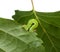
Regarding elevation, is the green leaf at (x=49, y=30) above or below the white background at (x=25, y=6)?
below

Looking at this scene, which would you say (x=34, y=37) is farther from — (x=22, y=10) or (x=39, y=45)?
(x=22, y=10)

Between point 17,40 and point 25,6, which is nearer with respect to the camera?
point 17,40

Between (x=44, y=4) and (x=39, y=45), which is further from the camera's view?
(x=44, y=4)

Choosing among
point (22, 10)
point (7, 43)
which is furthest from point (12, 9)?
point (7, 43)

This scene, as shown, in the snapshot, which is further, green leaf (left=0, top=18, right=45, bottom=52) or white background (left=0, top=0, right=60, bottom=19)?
white background (left=0, top=0, right=60, bottom=19)
